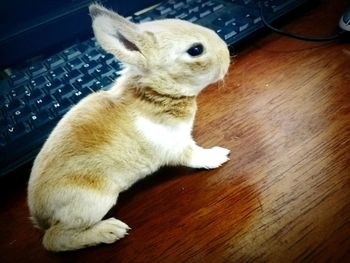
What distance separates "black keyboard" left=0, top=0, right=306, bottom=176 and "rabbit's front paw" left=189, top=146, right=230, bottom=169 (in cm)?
28

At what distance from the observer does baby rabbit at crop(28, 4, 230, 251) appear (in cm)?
58

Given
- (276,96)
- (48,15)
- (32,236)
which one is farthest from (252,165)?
(48,15)

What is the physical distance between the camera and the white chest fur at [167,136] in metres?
0.67

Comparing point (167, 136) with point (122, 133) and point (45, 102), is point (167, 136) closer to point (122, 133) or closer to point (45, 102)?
point (122, 133)

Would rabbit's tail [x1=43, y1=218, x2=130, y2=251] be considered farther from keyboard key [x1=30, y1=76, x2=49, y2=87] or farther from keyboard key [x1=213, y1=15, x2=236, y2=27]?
keyboard key [x1=213, y1=15, x2=236, y2=27]

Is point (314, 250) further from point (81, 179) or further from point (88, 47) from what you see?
point (88, 47)

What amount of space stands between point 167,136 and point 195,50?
0.18 meters

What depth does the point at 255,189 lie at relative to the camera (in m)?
0.57

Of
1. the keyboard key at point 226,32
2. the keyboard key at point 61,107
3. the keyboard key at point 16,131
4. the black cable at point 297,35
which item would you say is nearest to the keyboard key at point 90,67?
the keyboard key at point 61,107

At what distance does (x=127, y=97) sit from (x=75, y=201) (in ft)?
0.75

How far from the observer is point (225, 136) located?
2.27ft

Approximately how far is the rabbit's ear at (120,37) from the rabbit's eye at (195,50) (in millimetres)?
79

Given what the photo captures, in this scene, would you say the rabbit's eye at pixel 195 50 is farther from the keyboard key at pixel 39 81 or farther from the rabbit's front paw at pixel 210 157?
the keyboard key at pixel 39 81

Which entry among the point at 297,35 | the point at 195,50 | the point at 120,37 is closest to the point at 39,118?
the point at 120,37
